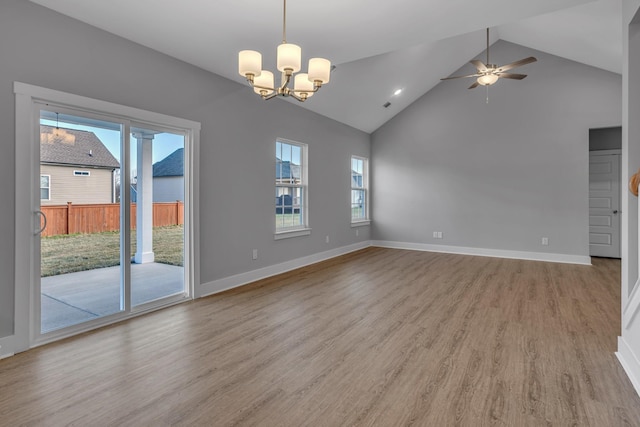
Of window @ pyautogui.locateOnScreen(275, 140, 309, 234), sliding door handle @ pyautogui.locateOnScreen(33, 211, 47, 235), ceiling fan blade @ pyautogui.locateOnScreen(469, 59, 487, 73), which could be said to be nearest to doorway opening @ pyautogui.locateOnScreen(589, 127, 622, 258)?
ceiling fan blade @ pyautogui.locateOnScreen(469, 59, 487, 73)

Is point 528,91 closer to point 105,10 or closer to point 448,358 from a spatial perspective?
point 448,358

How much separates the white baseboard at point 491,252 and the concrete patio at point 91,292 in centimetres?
526

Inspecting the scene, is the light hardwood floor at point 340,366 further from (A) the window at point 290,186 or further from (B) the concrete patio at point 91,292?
(A) the window at point 290,186

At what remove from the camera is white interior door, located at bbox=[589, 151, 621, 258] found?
6.39 meters

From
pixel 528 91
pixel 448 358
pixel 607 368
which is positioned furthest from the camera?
pixel 528 91

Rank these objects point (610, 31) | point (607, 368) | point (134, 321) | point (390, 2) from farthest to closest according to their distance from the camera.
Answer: point (610, 31), point (134, 321), point (390, 2), point (607, 368)

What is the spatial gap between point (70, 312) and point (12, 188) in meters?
1.24

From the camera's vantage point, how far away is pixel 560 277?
198 inches

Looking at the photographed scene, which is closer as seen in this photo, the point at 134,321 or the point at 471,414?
the point at 471,414

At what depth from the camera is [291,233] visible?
5508 mm

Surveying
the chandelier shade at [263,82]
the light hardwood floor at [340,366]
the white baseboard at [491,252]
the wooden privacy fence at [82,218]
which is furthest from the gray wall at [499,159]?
the wooden privacy fence at [82,218]

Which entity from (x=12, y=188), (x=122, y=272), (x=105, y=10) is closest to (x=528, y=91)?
(x=105, y=10)

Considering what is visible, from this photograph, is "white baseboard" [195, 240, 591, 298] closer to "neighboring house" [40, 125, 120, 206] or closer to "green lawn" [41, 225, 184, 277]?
"green lawn" [41, 225, 184, 277]

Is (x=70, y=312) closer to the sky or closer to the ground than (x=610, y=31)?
closer to the ground
